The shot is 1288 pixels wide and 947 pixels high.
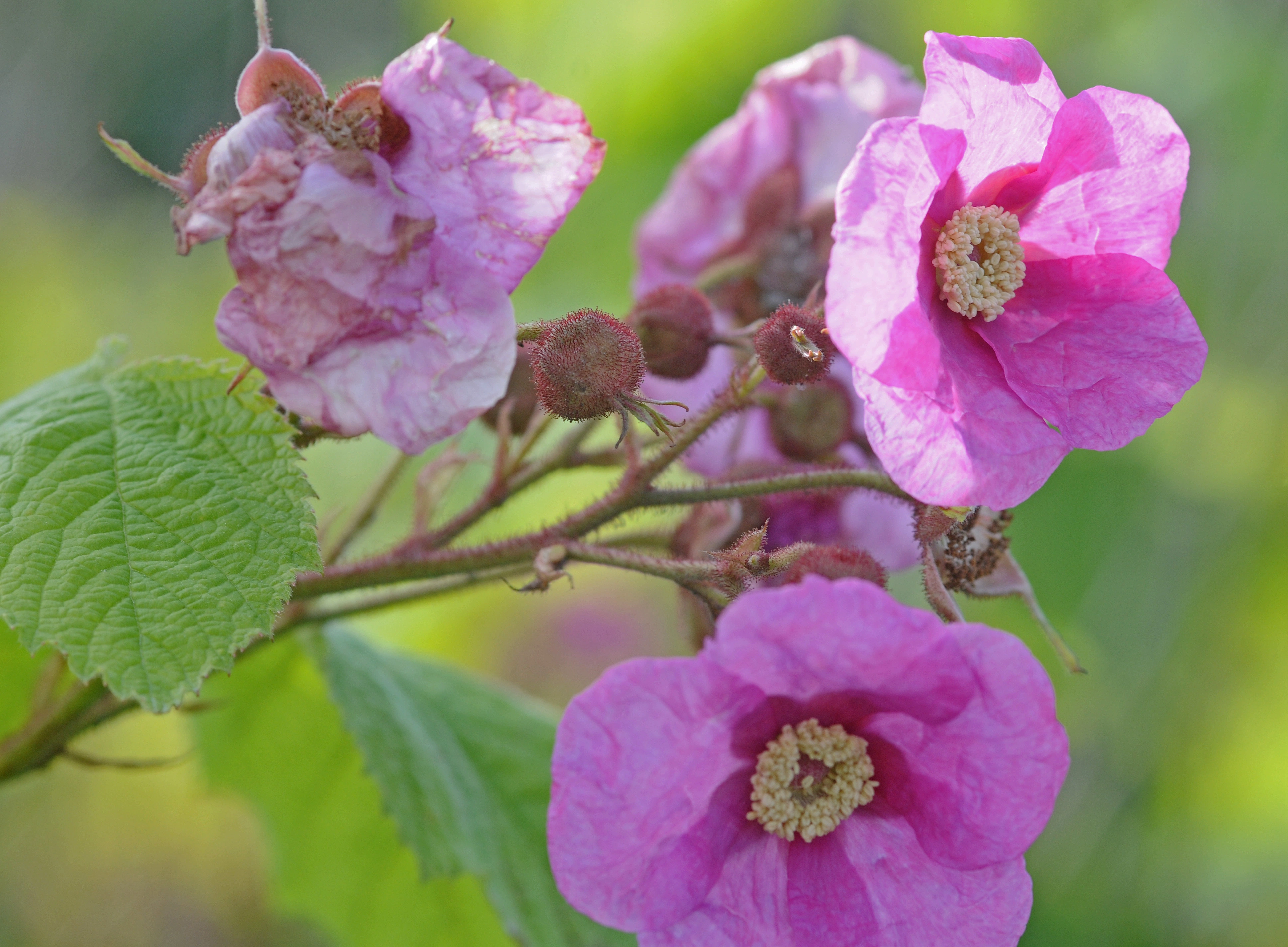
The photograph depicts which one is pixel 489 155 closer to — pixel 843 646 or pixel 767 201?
pixel 843 646

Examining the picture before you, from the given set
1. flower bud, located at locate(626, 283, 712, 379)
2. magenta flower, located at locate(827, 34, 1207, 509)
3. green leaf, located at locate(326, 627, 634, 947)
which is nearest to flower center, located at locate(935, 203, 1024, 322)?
magenta flower, located at locate(827, 34, 1207, 509)

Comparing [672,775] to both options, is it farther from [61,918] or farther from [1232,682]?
[61,918]

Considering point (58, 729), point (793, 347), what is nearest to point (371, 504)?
point (58, 729)

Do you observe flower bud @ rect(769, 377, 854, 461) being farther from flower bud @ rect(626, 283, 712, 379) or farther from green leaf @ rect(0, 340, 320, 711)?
green leaf @ rect(0, 340, 320, 711)

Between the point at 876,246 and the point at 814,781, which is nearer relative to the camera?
the point at 876,246

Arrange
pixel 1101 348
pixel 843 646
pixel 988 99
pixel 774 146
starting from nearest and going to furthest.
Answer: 1. pixel 843 646
2. pixel 988 99
3. pixel 1101 348
4. pixel 774 146

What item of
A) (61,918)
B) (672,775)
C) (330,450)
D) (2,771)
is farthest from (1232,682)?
(61,918)

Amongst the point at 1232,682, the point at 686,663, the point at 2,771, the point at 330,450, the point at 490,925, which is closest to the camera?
the point at 686,663
